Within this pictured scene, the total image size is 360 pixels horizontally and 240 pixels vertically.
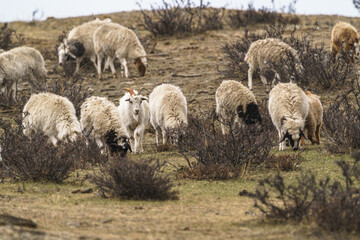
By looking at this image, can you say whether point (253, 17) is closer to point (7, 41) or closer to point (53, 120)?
point (7, 41)

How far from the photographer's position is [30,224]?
5.05 metres

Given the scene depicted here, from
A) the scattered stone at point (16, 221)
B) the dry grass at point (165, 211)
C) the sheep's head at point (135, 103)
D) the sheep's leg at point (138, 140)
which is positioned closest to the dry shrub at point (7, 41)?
the dry grass at point (165, 211)

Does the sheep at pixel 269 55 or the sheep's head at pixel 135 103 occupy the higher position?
the sheep at pixel 269 55

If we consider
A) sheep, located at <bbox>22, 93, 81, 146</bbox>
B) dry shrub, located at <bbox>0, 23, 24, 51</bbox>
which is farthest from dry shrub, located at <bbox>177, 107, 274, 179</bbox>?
dry shrub, located at <bbox>0, 23, 24, 51</bbox>

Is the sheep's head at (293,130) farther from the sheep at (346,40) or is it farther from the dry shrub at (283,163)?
the sheep at (346,40)

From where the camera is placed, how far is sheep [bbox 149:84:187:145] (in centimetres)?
1145

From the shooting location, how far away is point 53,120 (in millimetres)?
10805

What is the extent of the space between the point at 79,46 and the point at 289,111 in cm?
964

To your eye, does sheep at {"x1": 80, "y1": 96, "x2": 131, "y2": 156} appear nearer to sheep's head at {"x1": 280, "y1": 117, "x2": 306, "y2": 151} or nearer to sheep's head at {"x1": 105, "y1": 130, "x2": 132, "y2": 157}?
sheep's head at {"x1": 105, "y1": 130, "x2": 132, "y2": 157}

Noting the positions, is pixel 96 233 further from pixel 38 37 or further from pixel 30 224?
pixel 38 37

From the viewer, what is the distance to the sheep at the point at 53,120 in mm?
10656

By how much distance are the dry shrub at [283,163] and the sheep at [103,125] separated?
240 centimetres

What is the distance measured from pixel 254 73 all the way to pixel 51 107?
6765 mm

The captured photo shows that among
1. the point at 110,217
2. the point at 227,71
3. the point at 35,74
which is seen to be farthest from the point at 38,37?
the point at 110,217
